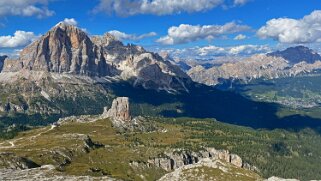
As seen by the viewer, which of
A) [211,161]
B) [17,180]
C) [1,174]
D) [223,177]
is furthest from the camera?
[211,161]

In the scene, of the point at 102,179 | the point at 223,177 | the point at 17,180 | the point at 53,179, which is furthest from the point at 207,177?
the point at 17,180

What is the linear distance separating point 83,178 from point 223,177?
4523 cm

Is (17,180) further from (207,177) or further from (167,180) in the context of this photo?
(207,177)

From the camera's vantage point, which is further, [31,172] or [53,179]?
[31,172]

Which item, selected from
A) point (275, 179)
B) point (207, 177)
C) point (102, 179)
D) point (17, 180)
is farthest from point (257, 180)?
point (17, 180)

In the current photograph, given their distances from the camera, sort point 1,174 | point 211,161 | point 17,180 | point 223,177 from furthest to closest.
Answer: point 211,161
point 223,177
point 1,174
point 17,180

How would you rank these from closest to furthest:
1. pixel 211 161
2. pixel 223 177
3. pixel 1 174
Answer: pixel 1 174 < pixel 223 177 < pixel 211 161

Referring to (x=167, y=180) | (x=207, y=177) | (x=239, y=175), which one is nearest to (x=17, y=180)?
(x=167, y=180)

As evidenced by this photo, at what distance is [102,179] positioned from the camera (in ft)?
429

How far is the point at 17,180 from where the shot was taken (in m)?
130

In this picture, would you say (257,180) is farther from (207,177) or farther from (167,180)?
(167,180)

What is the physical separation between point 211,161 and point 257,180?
2601 cm

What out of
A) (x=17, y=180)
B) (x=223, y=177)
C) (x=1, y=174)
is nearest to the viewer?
(x=17, y=180)

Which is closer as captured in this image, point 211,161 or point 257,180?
point 257,180
